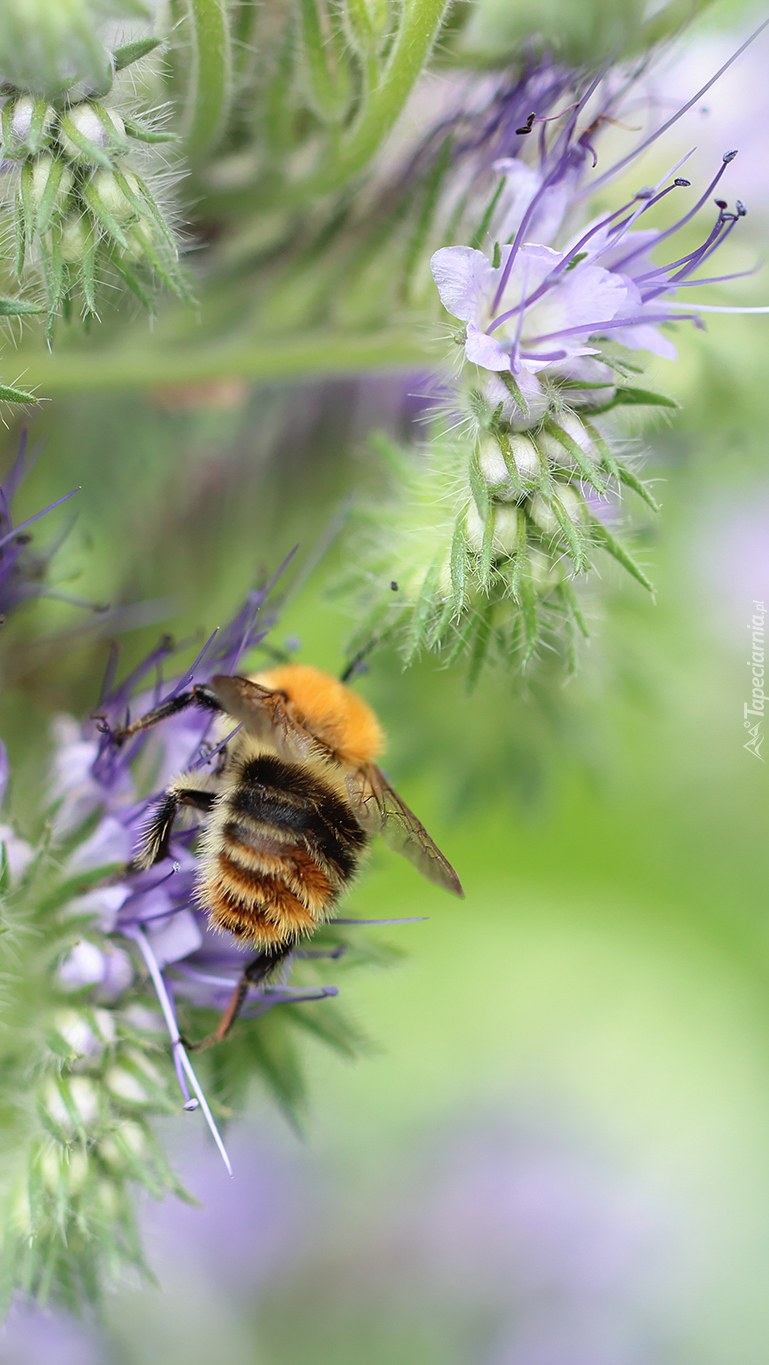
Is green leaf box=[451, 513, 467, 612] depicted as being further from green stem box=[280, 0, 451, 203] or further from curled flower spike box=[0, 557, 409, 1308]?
green stem box=[280, 0, 451, 203]

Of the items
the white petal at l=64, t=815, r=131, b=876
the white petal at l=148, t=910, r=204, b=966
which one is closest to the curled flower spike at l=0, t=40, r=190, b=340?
the white petal at l=64, t=815, r=131, b=876

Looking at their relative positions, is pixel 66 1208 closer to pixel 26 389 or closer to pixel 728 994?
pixel 26 389

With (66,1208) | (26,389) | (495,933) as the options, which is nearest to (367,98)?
(26,389)

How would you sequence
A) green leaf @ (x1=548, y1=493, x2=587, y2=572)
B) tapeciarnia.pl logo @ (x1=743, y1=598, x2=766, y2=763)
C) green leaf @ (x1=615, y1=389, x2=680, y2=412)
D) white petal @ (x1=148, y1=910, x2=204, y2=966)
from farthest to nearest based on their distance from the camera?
1. tapeciarnia.pl logo @ (x1=743, y1=598, x2=766, y2=763)
2. white petal @ (x1=148, y1=910, x2=204, y2=966)
3. green leaf @ (x1=615, y1=389, x2=680, y2=412)
4. green leaf @ (x1=548, y1=493, x2=587, y2=572)

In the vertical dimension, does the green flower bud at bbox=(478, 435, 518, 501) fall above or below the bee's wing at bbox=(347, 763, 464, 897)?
above

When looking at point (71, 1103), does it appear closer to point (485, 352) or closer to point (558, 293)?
point (485, 352)

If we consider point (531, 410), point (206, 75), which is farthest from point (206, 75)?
point (531, 410)

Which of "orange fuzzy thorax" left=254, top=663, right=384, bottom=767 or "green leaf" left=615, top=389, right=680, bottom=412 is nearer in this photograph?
"green leaf" left=615, top=389, right=680, bottom=412
